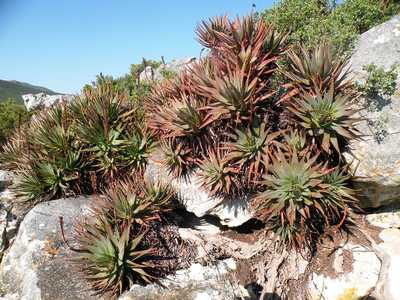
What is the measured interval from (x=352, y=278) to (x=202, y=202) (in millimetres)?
2701

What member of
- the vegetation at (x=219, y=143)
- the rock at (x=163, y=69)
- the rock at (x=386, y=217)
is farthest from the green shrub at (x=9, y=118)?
the rock at (x=386, y=217)

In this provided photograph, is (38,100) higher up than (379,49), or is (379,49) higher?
(379,49)

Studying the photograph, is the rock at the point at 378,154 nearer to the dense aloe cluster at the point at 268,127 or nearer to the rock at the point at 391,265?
the dense aloe cluster at the point at 268,127

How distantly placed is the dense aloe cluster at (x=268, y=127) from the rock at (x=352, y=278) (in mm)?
605

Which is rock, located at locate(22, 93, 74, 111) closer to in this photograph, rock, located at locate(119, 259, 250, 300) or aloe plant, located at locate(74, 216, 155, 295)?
aloe plant, located at locate(74, 216, 155, 295)

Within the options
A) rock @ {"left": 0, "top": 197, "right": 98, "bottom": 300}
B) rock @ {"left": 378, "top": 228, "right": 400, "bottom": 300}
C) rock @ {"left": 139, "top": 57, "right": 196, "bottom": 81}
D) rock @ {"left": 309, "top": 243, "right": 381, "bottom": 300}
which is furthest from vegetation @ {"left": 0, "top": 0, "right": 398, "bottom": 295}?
rock @ {"left": 139, "top": 57, "right": 196, "bottom": 81}

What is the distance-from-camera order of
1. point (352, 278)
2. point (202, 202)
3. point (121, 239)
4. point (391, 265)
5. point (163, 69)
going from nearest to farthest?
point (391, 265) < point (121, 239) < point (352, 278) < point (202, 202) < point (163, 69)

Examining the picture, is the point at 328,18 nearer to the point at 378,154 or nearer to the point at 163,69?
the point at 378,154

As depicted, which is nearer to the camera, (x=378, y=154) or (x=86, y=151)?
(x=378, y=154)

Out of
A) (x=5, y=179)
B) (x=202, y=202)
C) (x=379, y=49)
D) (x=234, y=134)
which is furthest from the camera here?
(x=5, y=179)

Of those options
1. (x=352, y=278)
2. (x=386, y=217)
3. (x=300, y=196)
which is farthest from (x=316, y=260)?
(x=386, y=217)

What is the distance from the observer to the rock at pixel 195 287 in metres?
5.23

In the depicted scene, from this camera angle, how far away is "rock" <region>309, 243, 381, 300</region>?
5.41 meters

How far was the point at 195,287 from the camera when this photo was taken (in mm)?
5434
